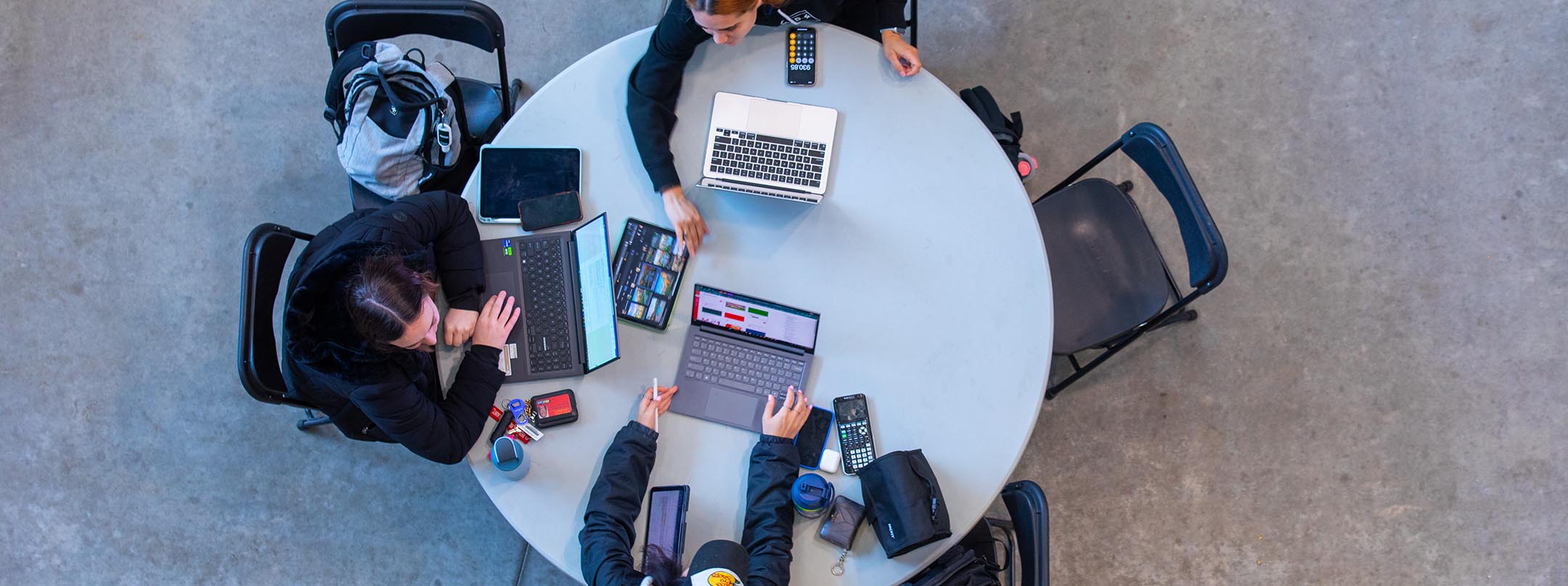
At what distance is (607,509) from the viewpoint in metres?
1.77

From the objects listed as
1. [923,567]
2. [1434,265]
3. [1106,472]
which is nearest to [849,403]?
[923,567]

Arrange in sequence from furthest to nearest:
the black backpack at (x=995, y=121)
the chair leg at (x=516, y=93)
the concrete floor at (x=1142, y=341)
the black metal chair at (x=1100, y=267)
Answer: the chair leg at (x=516, y=93), the concrete floor at (x=1142, y=341), the black backpack at (x=995, y=121), the black metal chair at (x=1100, y=267)

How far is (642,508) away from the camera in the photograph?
186 cm

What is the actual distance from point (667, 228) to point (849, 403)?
1.92ft

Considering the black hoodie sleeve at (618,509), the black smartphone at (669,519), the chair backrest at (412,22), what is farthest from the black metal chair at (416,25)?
the black smartphone at (669,519)

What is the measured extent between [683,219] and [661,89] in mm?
318

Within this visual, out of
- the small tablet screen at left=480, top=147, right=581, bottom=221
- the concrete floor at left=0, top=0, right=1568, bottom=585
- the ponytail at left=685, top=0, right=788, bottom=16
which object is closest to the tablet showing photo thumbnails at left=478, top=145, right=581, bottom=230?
the small tablet screen at left=480, top=147, right=581, bottom=221

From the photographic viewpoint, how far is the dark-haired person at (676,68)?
192cm

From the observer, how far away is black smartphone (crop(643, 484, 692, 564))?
182 centimetres

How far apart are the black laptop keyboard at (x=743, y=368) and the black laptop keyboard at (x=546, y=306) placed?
0.30m

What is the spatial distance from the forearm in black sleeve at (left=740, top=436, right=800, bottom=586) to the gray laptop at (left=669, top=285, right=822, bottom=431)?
111 millimetres

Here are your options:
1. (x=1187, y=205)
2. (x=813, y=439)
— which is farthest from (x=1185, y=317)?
(x=813, y=439)

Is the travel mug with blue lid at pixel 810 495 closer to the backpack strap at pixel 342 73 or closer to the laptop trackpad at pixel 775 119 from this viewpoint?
the laptop trackpad at pixel 775 119

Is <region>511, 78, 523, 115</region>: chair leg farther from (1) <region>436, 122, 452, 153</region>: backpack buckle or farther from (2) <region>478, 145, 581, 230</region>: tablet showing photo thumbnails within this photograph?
(2) <region>478, 145, 581, 230</region>: tablet showing photo thumbnails
